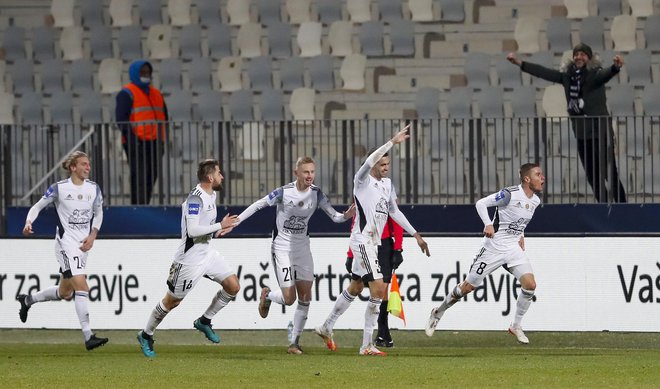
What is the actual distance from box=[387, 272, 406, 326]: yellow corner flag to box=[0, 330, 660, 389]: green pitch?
0.38m

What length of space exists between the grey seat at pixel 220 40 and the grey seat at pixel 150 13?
1.22 meters

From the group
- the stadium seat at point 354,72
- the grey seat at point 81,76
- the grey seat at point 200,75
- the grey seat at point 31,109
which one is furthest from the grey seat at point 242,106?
the grey seat at point 31,109

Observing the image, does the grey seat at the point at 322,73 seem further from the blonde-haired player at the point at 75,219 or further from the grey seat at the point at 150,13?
the blonde-haired player at the point at 75,219

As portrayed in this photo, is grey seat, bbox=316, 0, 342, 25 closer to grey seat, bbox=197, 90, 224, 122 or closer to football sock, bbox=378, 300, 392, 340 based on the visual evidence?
grey seat, bbox=197, 90, 224, 122

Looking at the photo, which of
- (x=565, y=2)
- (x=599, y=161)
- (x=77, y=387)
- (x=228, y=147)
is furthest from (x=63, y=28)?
(x=77, y=387)

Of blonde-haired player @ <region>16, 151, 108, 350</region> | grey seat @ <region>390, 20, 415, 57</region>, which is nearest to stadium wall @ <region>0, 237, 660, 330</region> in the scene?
blonde-haired player @ <region>16, 151, 108, 350</region>

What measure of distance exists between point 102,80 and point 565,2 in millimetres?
7753

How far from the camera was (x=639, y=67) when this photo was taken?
21.5 meters

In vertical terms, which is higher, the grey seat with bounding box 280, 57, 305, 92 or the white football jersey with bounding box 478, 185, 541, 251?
the grey seat with bounding box 280, 57, 305, 92

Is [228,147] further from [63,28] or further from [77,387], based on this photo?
[77,387]

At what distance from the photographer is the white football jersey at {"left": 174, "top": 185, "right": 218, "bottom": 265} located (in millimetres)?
14547

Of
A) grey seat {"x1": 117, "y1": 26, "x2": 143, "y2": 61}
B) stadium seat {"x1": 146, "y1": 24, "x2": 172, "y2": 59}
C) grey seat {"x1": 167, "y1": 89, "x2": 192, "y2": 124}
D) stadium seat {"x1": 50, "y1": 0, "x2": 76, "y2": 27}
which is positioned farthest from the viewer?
stadium seat {"x1": 50, "y1": 0, "x2": 76, "y2": 27}

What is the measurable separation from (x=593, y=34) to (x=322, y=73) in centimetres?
432

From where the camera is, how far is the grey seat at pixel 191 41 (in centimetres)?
2422
